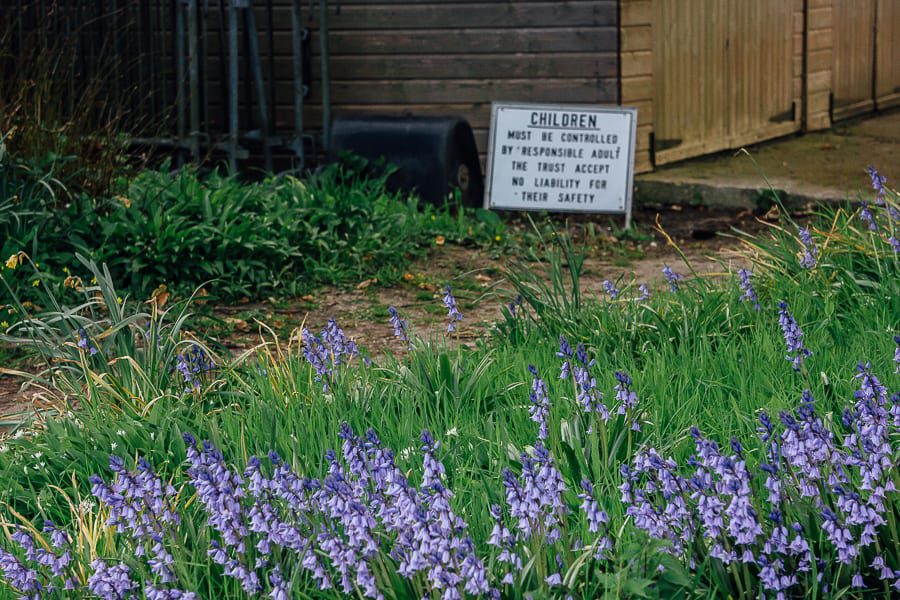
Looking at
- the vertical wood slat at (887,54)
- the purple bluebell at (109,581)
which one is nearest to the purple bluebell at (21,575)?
the purple bluebell at (109,581)

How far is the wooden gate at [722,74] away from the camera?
9.81m

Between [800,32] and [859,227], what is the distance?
256 inches

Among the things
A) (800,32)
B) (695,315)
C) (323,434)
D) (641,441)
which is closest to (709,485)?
(641,441)

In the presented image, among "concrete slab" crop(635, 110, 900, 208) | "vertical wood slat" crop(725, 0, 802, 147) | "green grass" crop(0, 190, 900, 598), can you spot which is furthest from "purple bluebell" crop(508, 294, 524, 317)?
"vertical wood slat" crop(725, 0, 802, 147)

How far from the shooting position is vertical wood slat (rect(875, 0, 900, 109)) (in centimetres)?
1288

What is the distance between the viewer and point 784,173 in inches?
379

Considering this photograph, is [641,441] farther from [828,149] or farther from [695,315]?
[828,149]

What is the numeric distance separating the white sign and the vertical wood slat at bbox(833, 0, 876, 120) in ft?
13.8

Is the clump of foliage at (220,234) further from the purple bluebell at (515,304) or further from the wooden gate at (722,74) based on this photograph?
the wooden gate at (722,74)

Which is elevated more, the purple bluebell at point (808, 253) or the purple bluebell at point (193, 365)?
the purple bluebell at point (808, 253)

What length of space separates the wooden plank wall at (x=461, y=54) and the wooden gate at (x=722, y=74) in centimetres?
75

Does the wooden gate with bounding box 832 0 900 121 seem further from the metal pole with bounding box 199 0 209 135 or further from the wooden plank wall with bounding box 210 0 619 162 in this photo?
the metal pole with bounding box 199 0 209 135

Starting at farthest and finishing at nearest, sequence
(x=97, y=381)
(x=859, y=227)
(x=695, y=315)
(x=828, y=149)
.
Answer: (x=828, y=149)
(x=859, y=227)
(x=695, y=315)
(x=97, y=381)

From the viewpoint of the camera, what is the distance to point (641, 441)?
3439 millimetres
